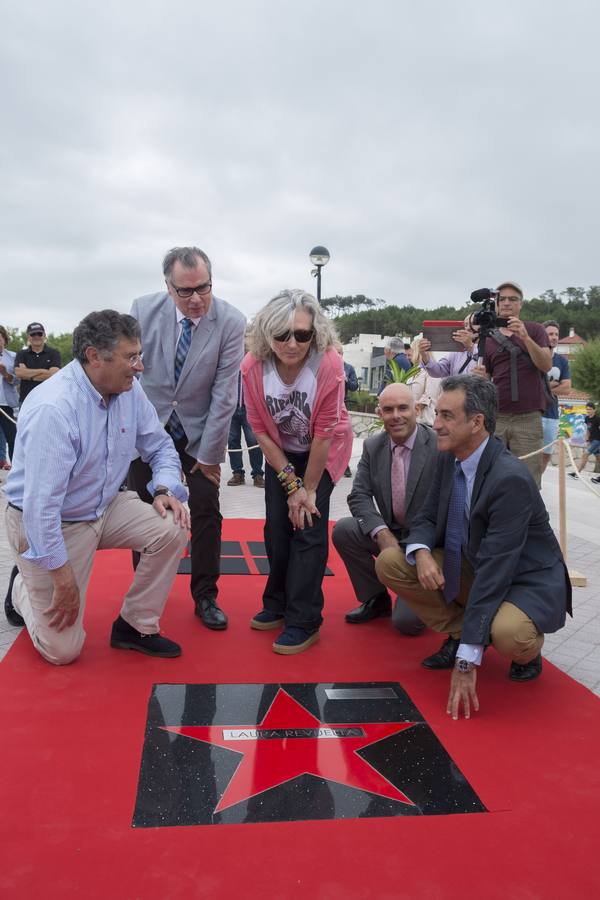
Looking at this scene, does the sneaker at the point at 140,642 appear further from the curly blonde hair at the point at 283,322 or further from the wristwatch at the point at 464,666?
the curly blonde hair at the point at 283,322

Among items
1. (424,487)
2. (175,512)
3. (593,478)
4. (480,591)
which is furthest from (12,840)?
(593,478)

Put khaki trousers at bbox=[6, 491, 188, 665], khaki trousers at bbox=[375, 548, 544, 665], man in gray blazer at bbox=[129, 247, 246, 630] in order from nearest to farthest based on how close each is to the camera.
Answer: khaki trousers at bbox=[6, 491, 188, 665]
khaki trousers at bbox=[375, 548, 544, 665]
man in gray blazer at bbox=[129, 247, 246, 630]

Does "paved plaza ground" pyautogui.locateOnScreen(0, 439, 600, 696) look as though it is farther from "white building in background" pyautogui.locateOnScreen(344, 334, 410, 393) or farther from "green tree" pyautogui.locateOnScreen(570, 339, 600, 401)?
"white building in background" pyautogui.locateOnScreen(344, 334, 410, 393)

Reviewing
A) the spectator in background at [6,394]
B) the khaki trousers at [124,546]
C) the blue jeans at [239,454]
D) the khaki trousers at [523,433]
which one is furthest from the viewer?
the blue jeans at [239,454]

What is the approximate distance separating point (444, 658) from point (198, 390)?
170cm

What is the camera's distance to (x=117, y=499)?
3.14 meters

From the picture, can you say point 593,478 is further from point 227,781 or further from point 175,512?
point 227,781

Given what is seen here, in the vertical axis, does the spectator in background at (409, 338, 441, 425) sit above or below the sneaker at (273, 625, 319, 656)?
above

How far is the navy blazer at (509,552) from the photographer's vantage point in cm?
262

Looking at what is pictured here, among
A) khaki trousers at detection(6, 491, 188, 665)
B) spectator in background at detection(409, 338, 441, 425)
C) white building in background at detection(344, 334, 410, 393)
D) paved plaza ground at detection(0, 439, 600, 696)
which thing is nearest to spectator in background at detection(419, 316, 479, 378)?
paved plaza ground at detection(0, 439, 600, 696)

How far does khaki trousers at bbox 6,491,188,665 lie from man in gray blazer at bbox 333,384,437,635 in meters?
0.90

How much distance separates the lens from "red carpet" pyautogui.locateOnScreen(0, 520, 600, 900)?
1683 millimetres

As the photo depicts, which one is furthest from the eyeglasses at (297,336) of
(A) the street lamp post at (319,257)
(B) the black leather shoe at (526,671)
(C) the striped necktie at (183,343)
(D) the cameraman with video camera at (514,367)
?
(A) the street lamp post at (319,257)

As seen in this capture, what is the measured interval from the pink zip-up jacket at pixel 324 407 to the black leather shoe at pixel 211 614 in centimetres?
88
